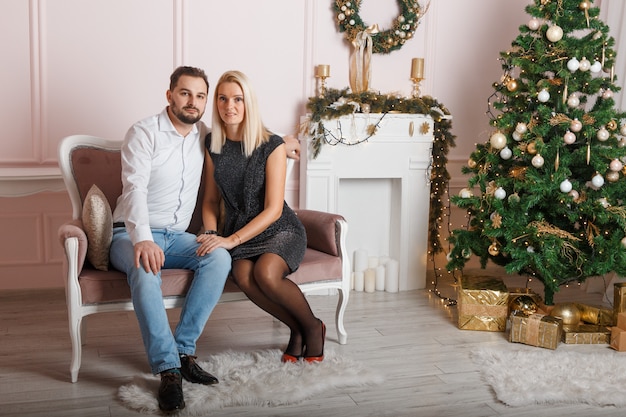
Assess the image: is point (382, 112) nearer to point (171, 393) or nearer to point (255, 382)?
point (255, 382)

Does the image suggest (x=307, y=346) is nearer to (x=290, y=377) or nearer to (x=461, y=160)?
(x=290, y=377)

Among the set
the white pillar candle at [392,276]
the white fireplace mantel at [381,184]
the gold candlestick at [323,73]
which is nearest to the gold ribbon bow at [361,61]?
the gold candlestick at [323,73]

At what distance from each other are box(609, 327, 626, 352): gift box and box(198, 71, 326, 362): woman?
5.02 feet

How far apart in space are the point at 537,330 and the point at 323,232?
1.19m

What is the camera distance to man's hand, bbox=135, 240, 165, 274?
2.80 metres

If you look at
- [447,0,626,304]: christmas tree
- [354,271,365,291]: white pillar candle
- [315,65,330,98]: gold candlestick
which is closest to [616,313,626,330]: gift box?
[447,0,626,304]: christmas tree

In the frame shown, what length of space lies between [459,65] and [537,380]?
266cm

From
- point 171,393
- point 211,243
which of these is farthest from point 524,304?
point 171,393

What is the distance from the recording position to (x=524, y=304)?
3.85m

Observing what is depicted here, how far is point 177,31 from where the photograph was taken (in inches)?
171

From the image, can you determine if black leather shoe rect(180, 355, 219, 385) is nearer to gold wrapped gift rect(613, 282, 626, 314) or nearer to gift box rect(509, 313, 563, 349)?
gift box rect(509, 313, 563, 349)

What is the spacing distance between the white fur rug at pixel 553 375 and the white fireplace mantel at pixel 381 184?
126 centimetres

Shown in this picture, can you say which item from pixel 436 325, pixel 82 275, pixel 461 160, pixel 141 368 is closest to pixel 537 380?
pixel 436 325

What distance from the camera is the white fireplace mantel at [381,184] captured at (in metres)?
4.40
